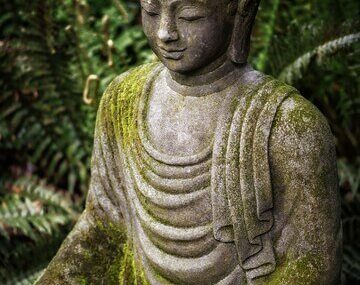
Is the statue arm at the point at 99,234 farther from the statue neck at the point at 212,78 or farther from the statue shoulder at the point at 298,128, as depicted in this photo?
the statue shoulder at the point at 298,128

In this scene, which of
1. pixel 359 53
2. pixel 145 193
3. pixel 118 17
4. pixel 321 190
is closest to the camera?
pixel 321 190

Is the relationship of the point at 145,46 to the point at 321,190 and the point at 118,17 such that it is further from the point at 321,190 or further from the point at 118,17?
the point at 321,190

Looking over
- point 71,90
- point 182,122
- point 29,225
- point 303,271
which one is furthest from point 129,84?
point 71,90

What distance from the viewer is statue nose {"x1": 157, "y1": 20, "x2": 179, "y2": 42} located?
2895 millimetres

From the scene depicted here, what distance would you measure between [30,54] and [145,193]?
2931 millimetres

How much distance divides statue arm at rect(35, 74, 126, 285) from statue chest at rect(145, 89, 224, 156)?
286 mm

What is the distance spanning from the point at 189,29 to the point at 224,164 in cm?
46

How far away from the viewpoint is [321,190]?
2945 millimetres

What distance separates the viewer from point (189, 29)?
2896 mm

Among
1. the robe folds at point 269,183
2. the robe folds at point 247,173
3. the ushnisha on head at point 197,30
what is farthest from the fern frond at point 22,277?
the ushnisha on head at point 197,30

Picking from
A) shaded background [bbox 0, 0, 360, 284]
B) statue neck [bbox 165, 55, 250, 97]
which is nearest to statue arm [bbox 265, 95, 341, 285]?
statue neck [bbox 165, 55, 250, 97]

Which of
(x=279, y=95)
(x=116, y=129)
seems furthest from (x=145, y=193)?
(x=279, y=95)

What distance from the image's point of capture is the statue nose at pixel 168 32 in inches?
114

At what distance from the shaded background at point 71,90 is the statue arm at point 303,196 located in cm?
212
